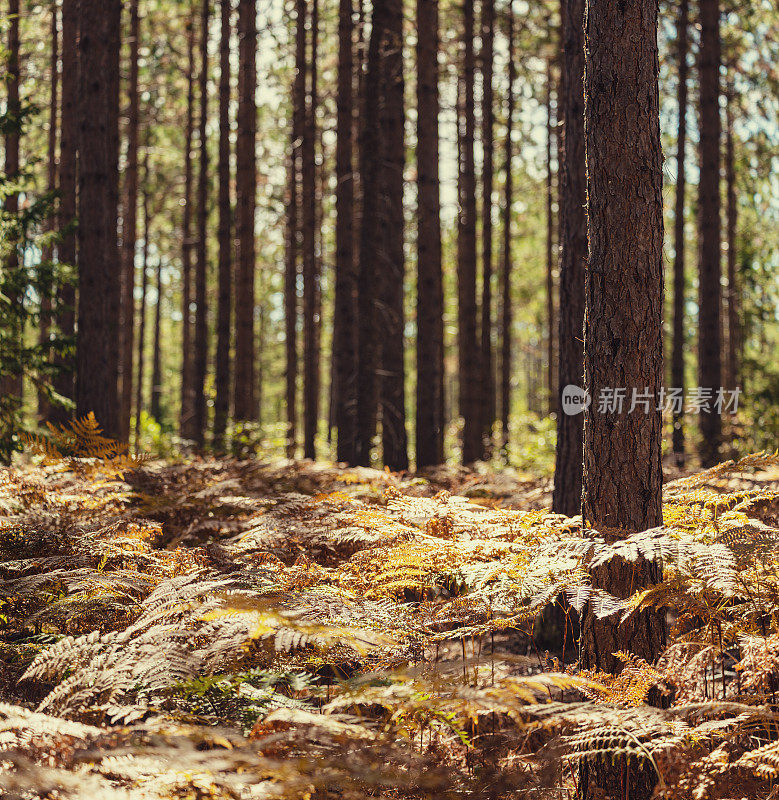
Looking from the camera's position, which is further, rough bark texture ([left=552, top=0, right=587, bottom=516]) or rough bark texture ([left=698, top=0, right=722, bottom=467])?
rough bark texture ([left=698, top=0, right=722, bottom=467])

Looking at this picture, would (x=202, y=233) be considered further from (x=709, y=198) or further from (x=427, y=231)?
(x=709, y=198)

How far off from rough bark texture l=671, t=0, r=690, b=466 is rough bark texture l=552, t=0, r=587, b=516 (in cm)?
1079

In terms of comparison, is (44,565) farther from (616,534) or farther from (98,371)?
(98,371)

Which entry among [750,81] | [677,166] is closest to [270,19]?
[677,166]

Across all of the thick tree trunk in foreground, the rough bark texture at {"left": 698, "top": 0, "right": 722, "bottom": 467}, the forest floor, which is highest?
the rough bark texture at {"left": 698, "top": 0, "right": 722, "bottom": 467}

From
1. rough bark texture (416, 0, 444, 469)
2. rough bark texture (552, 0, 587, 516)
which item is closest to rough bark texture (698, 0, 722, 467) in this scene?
rough bark texture (416, 0, 444, 469)

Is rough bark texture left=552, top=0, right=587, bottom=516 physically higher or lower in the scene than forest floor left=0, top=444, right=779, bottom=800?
higher

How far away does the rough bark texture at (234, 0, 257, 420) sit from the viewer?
45.2ft

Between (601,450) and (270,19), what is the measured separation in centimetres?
1560

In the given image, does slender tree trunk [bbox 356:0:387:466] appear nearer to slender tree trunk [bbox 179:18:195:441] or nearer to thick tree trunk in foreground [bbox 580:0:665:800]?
slender tree trunk [bbox 179:18:195:441]

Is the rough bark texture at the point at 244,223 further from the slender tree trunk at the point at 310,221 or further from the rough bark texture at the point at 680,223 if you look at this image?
the rough bark texture at the point at 680,223

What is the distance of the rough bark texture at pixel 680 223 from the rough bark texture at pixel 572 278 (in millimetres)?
10789

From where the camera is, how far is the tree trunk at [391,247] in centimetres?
1218

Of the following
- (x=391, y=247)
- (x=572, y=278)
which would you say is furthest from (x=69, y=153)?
(x=572, y=278)
